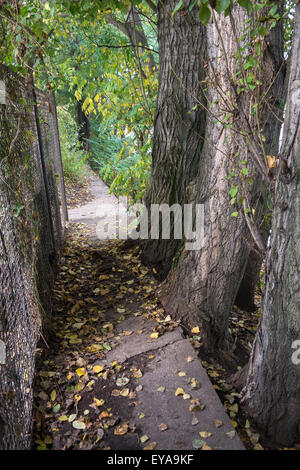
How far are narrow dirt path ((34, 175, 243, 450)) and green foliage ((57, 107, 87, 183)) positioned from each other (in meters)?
7.30

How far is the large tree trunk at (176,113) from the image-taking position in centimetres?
380

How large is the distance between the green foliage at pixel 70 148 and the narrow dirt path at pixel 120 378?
7.30 m

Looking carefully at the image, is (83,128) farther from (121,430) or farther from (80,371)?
(121,430)

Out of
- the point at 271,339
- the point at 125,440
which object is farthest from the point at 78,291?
the point at 271,339

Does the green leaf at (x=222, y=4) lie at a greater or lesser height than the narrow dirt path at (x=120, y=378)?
greater

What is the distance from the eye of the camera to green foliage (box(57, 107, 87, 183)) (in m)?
11.5

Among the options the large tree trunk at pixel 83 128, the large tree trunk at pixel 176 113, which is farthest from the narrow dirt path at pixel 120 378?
the large tree trunk at pixel 83 128

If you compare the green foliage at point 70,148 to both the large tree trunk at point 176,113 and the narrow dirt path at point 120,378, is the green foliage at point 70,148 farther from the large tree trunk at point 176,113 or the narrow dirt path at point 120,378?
the narrow dirt path at point 120,378

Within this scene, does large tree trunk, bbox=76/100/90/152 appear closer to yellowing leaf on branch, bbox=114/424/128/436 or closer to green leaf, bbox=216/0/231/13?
yellowing leaf on branch, bbox=114/424/128/436

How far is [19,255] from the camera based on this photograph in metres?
2.84

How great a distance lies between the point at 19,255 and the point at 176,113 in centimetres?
222
